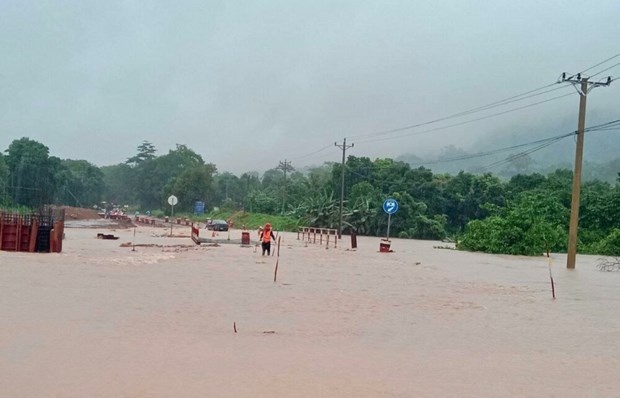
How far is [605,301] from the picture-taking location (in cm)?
1631

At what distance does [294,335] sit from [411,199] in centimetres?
5303

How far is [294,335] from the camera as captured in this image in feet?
32.9

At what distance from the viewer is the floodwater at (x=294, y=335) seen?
23.3 ft

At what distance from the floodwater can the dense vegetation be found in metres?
11.6

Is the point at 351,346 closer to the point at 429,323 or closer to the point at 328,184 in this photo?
the point at 429,323

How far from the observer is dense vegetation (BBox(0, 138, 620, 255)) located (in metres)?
40.0

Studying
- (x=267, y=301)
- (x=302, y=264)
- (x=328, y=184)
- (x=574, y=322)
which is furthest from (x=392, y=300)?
(x=328, y=184)

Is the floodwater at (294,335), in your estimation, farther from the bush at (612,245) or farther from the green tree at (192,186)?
the green tree at (192,186)

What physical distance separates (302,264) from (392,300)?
32.4ft

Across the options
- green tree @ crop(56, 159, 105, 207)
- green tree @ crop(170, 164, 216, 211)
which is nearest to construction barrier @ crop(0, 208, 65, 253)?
green tree @ crop(56, 159, 105, 207)

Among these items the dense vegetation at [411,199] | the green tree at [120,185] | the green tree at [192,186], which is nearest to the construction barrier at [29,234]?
the dense vegetation at [411,199]

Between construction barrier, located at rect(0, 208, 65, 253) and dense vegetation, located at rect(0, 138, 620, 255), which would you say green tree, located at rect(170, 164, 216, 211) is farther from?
construction barrier, located at rect(0, 208, 65, 253)

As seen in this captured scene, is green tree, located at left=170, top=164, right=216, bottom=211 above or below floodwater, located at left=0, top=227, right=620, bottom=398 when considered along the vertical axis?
above

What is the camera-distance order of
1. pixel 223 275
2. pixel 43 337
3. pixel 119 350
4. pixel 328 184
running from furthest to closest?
pixel 328 184
pixel 223 275
pixel 43 337
pixel 119 350
